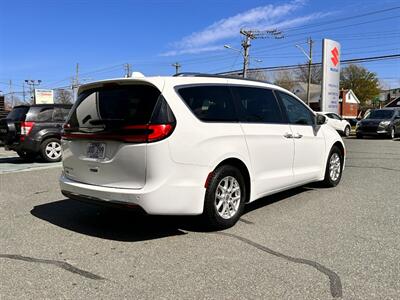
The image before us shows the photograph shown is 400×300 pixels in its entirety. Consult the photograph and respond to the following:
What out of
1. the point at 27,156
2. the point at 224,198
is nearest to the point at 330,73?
the point at 27,156

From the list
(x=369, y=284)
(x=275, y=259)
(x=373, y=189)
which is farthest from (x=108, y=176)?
(x=373, y=189)

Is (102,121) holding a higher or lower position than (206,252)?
higher

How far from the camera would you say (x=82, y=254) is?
4246 mm

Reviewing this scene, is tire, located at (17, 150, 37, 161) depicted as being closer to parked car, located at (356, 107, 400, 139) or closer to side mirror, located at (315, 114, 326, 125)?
side mirror, located at (315, 114, 326, 125)

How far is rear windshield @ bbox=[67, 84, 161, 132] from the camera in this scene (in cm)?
447

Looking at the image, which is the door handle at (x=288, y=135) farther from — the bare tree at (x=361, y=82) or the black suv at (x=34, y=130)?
the bare tree at (x=361, y=82)

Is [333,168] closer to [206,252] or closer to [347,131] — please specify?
[206,252]

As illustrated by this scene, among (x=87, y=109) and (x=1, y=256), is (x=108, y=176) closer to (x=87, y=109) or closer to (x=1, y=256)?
(x=87, y=109)

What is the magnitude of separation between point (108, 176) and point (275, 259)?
1986mm

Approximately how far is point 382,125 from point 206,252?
20064 millimetres

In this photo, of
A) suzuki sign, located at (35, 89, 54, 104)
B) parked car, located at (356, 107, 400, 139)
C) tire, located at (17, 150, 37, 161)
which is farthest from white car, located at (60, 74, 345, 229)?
suzuki sign, located at (35, 89, 54, 104)

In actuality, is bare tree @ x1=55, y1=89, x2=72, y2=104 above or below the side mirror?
above

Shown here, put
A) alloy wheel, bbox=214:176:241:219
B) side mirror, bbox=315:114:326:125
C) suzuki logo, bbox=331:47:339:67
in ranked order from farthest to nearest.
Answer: suzuki logo, bbox=331:47:339:67, side mirror, bbox=315:114:326:125, alloy wheel, bbox=214:176:241:219

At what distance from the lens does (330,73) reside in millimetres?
25094
